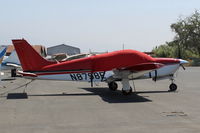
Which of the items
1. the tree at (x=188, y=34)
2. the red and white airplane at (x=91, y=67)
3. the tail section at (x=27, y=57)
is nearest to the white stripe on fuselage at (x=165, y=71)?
the red and white airplane at (x=91, y=67)

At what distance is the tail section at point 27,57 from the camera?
14.9m

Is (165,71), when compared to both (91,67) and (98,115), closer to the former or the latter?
(91,67)

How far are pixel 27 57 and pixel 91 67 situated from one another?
112 inches

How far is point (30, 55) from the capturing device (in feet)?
49.5

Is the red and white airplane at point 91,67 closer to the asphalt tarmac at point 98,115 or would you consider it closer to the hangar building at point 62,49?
the asphalt tarmac at point 98,115

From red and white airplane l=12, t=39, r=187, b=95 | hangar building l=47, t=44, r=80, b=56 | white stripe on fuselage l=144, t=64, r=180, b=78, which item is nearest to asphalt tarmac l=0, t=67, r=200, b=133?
red and white airplane l=12, t=39, r=187, b=95

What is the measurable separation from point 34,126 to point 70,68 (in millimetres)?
7314

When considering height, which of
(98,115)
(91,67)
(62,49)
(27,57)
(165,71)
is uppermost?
(62,49)

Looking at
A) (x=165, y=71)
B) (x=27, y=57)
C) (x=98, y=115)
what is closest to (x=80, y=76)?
(x=27, y=57)

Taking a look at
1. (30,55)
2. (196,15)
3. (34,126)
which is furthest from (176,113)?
(196,15)

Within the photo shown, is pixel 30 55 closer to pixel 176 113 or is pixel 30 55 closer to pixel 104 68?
pixel 104 68

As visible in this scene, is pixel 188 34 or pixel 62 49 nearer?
pixel 188 34

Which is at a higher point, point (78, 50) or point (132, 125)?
point (78, 50)

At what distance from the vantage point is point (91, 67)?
15.6 metres
